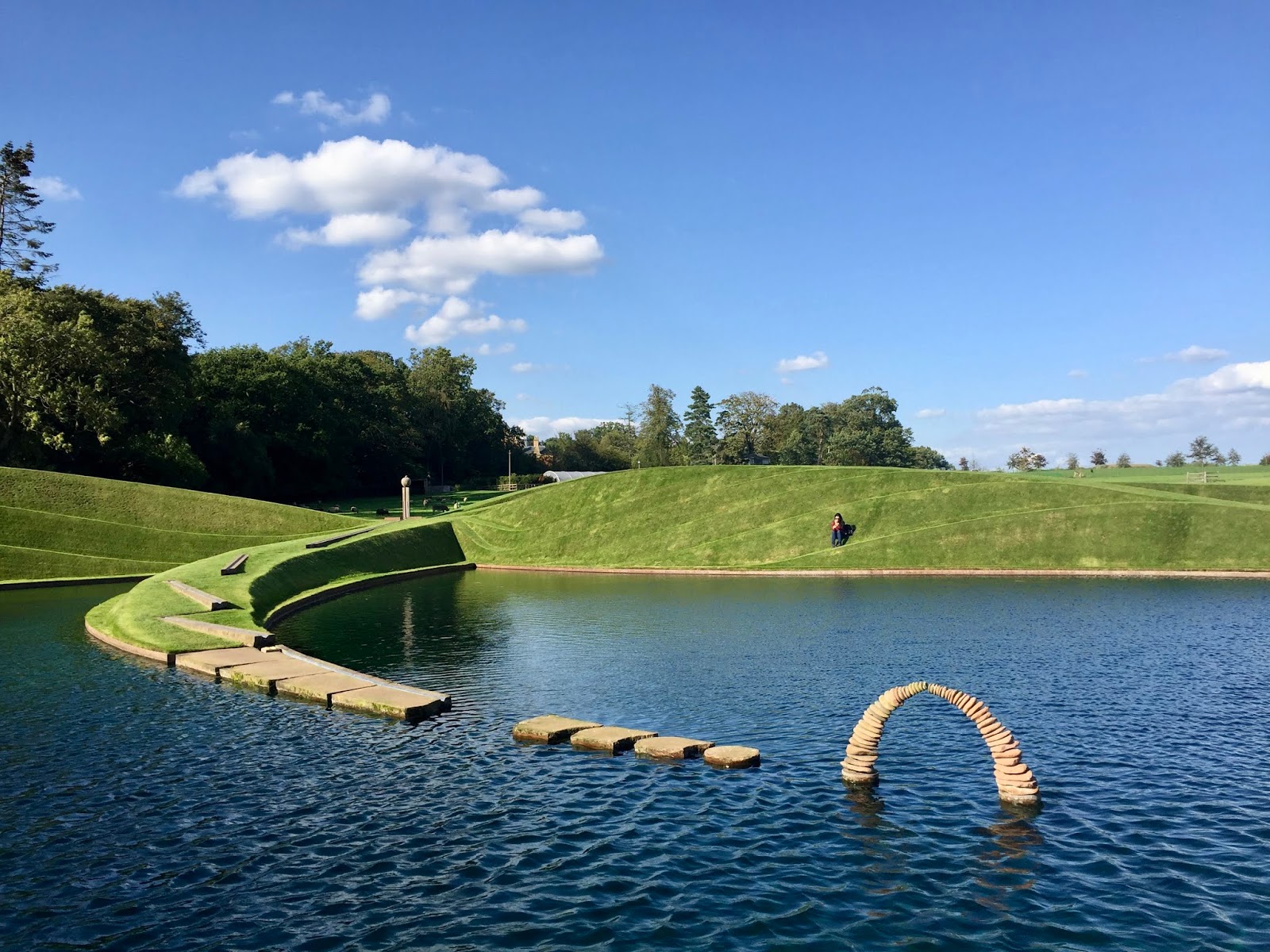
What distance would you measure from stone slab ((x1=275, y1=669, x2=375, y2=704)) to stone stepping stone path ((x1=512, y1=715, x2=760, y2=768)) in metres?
6.65

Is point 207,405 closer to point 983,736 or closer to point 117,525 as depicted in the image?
point 117,525

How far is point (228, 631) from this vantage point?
33.6 metres

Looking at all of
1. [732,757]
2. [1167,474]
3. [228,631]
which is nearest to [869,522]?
[228,631]

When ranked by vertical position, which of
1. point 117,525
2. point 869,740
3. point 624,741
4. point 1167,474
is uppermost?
point 1167,474

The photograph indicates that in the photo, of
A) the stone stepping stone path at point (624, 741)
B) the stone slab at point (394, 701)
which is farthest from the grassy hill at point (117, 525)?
the stone stepping stone path at point (624, 741)

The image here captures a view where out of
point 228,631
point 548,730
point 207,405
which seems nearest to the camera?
point 548,730

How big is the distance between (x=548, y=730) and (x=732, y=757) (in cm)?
492

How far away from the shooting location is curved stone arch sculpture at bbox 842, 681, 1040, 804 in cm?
1652

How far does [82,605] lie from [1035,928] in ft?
161

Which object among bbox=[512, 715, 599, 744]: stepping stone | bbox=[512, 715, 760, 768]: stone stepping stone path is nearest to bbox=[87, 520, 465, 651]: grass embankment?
bbox=[512, 715, 599, 744]: stepping stone

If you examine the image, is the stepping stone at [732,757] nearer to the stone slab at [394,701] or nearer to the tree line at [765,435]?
the stone slab at [394,701]

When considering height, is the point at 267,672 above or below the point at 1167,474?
below

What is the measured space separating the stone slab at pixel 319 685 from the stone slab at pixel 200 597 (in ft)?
46.9

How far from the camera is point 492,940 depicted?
39.2 feet
